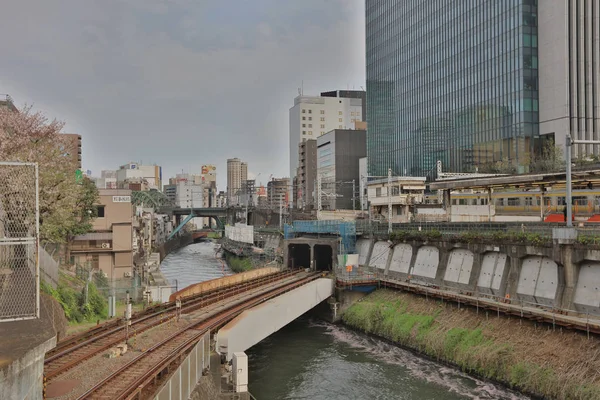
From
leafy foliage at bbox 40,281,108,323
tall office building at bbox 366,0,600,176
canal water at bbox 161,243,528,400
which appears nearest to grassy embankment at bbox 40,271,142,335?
leafy foliage at bbox 40,281,108,323

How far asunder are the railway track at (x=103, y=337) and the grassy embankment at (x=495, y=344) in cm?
1277

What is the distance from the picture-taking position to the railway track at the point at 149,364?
1784 centimetres

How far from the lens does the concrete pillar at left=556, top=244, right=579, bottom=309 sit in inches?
1230

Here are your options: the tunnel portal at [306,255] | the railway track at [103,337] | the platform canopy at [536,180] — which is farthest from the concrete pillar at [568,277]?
the tunnel portal at [306,255]

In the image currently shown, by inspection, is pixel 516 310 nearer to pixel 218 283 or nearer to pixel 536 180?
pixel 536 180

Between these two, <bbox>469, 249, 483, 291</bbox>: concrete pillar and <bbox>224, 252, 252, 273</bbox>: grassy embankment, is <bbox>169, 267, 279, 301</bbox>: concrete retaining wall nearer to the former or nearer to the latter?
<bbox>469, 249, 483, 291</bbox>: concrete pillar

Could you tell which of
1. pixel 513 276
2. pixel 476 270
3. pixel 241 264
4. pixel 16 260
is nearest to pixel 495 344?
pixel 513 276

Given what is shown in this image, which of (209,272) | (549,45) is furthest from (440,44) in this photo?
(209,272)

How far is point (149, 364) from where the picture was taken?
21297 millimetres

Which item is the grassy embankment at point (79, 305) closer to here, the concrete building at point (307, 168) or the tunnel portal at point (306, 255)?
the tunnel portal at point (306, 255)

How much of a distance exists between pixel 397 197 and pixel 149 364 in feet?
169

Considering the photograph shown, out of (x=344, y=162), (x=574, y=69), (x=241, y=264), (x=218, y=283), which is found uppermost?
(x=574, y=69)

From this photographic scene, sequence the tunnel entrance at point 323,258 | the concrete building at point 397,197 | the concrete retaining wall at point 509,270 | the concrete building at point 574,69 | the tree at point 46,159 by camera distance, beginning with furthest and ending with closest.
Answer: the concrete building at point 574,69 → the concrete building at point 397,197 → the tunnel entrance at point 323,258 → the tree at point 46,159 → the concrete retaining wall at point 509,270

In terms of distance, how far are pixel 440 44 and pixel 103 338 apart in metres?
104
